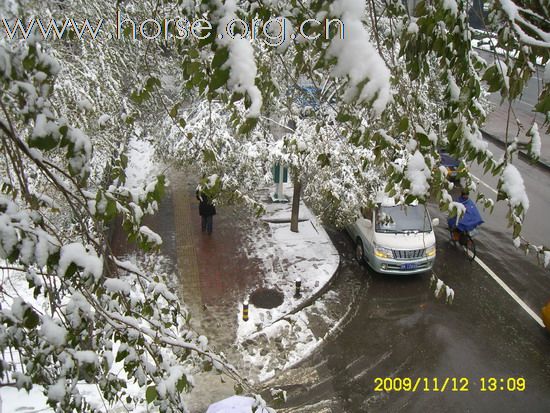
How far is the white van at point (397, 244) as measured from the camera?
10.2 metres

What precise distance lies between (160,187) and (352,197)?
7.43m

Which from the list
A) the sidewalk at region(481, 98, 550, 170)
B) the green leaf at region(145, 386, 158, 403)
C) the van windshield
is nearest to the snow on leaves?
the green leaf at region(145, 386, 158, 403)

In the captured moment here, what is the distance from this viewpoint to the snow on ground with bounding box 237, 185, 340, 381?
8.10 m

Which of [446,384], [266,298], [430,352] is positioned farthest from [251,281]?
[446,384]

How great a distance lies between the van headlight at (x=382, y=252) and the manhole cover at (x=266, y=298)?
2.38 metres

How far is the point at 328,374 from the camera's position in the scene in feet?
25.3

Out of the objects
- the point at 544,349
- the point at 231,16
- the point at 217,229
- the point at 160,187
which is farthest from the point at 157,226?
the point at 231,16

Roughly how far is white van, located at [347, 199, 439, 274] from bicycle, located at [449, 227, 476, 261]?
A: 1526 mm

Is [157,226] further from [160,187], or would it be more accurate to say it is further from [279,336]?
[160,187]

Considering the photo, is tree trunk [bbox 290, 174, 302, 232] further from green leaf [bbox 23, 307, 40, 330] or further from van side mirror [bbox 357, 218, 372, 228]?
green leaf [bbox 23, 307, 40, 330]

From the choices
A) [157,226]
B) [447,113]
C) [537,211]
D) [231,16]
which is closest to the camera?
[231,16]

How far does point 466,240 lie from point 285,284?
4.91 m

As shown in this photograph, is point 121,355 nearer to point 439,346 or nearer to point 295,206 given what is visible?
point 439,346

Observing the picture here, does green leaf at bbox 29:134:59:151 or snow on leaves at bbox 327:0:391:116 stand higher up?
snow on leaves at bbox 327:0:391:116
